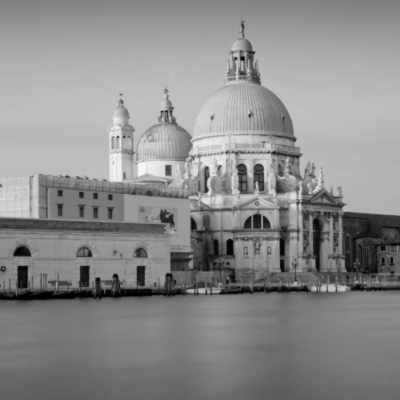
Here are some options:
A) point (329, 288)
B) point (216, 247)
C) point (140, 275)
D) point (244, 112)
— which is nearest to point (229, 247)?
point (216, 247)

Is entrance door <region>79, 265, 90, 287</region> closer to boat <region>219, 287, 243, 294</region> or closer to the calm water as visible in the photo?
the calm water

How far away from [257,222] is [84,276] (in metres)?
35.7

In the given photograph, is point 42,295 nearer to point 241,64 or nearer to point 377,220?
point 241,64

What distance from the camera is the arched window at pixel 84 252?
7484 centimetres

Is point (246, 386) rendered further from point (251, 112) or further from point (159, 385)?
point (251, 112)

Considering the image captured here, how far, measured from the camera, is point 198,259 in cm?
10762

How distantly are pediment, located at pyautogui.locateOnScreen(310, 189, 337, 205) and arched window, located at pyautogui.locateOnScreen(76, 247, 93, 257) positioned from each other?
3857 centimetres

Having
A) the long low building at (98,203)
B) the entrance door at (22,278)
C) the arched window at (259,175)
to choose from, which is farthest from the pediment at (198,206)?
the entrance door at (22,278)

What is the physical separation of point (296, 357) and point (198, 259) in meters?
69.6

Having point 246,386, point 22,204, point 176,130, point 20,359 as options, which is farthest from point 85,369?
point 176,130

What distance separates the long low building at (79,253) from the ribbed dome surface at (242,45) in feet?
130

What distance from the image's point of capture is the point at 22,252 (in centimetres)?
7194

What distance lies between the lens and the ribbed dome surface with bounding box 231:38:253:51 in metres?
116

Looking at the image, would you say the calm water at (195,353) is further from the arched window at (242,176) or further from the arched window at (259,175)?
the arched window at (242,176)
